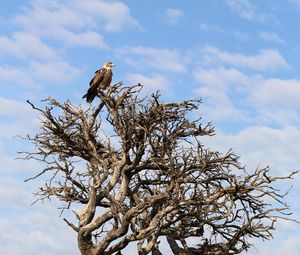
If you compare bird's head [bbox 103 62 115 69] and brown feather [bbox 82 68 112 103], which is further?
bird's head [bbox 103 62 115 69]

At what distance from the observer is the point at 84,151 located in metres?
17.5

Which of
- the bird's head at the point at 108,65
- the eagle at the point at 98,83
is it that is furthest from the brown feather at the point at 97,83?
the bird's head at the point at 108,65

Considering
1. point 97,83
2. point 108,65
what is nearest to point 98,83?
point 97,83

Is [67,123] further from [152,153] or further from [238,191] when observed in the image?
[238,191]

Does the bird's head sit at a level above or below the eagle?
above

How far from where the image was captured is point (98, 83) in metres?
17.0

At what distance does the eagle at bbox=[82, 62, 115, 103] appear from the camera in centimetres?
1698

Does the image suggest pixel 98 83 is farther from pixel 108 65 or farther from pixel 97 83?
pixel 108 65

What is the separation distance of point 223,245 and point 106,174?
4.54 m

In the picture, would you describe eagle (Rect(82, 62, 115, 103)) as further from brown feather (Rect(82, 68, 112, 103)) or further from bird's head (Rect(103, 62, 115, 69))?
bird's head (Rect(103, 62, 115, 69))

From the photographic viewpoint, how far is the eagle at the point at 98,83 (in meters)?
17.0

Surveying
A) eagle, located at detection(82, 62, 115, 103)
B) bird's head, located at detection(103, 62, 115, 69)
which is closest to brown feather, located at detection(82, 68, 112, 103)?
eagle, located at detection(82, 62, 115, 103)

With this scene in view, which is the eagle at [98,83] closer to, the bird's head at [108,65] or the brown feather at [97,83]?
the brown feather at [97,83]

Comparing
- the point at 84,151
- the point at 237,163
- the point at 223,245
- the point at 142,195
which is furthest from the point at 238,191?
the point at 84,151
